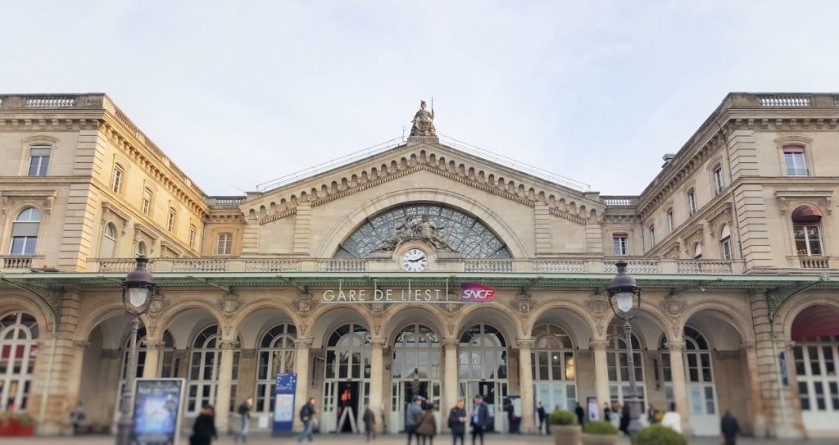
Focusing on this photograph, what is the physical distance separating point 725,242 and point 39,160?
3361cm

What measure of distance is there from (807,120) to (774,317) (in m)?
9.40

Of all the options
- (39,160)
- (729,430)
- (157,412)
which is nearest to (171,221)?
(39,160)

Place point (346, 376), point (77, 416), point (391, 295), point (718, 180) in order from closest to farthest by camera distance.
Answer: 1. point (77, 416)
2. point (391, 295)
3. point (718, 180)
4. point (346, 376)

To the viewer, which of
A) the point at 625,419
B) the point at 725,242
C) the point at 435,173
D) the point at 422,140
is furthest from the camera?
the point at 422,140

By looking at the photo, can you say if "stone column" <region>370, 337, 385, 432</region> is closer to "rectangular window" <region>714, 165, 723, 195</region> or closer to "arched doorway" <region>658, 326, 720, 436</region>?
"arched doorway" <region>658, 326, 720, 436</region>

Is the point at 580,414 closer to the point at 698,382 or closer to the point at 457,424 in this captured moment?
the point at 698,382

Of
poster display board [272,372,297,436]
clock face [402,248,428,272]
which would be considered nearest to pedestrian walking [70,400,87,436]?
poster display board [272,372,297,436]

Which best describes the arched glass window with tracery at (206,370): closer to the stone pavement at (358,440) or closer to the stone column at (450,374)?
the stone pavement at (358,440)

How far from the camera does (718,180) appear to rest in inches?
1224

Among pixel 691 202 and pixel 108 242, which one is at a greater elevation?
pixel 691 202

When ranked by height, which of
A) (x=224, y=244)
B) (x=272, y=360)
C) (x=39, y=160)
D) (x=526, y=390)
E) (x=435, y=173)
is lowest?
(x=526, y=390)

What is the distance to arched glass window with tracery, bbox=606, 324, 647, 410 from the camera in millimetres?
31688

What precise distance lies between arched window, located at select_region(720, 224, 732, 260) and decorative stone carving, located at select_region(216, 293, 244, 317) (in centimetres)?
2306

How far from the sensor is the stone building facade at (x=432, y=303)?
27.8 meters
